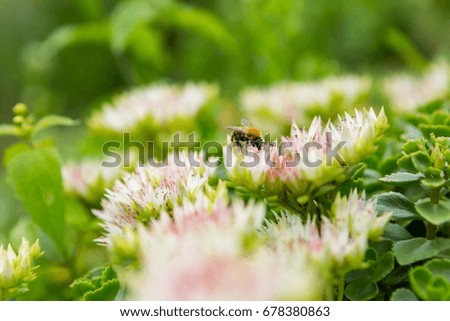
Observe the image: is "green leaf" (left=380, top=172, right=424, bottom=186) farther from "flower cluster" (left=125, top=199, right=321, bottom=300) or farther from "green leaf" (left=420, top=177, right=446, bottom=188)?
"flower cluster" (left=125, top=199, right=321, bottom=300)

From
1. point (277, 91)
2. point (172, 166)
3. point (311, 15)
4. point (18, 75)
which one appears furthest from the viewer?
point (18, 75)

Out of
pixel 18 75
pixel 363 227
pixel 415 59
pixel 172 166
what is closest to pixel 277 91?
pixel 415 59

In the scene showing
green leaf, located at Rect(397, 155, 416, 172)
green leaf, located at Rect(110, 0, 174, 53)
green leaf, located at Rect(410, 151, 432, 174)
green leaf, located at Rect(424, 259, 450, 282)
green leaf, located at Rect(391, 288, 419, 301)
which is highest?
green leaf, located at Rect(110, 0, 174, 53)

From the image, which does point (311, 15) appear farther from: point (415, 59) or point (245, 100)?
point (245, 100)

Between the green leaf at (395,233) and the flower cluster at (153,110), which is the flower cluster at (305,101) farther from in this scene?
the green leaf at (395,233)

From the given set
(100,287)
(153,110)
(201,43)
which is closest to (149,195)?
(100,287)

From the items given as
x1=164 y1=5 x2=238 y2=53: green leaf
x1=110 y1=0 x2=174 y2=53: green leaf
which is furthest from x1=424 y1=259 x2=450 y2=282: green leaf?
x1=164 y1=5 x2=238 y2=53: green leaf
